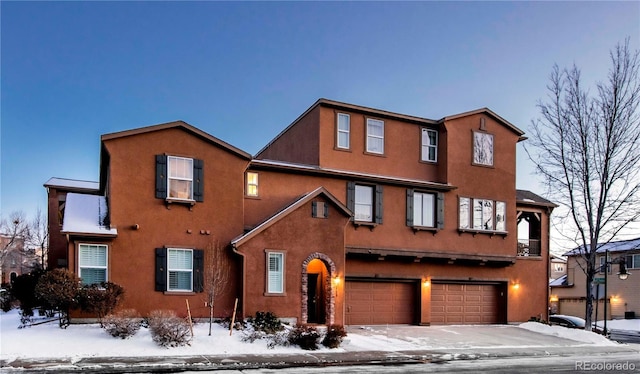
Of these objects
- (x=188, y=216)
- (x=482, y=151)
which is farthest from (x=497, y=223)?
(x=188, y=216)

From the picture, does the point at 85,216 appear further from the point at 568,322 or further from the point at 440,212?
the point at 568,322

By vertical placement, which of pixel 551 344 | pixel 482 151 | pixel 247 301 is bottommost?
pixel 551 344

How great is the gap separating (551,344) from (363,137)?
1109cm

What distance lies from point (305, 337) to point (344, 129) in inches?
401

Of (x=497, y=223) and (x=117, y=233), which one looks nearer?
(x=117, y=233)

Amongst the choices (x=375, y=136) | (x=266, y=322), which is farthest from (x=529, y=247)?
(x=266, y=322)

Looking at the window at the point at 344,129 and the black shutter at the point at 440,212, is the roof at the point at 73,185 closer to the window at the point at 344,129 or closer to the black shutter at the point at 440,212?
the window at the point at 344,129

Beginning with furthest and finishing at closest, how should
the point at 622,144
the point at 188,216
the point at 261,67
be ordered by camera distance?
the point at 261,67, the point at 622,144, the point at 188,216

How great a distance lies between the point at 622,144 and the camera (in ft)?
71.9

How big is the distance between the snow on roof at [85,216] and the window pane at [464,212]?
48.8ft

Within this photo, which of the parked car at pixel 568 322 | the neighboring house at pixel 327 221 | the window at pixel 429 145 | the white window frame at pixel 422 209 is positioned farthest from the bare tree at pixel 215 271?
the parked car at pixel 568 322

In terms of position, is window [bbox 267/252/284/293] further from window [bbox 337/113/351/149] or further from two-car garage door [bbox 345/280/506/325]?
window [bbox 337/113/351/149]

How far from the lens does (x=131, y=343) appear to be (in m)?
13.4

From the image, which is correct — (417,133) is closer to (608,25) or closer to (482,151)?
(482,151)
